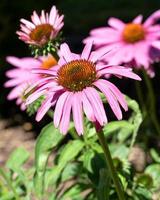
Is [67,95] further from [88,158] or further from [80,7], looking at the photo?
[80,7]

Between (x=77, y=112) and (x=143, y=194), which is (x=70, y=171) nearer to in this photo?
(x=143, y=194)

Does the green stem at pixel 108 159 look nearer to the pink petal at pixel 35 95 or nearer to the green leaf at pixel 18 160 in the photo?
the pink petal at pixel 35 95

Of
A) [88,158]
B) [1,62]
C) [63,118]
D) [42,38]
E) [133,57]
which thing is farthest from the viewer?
[1,62]

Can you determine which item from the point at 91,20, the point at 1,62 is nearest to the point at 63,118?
the point at 1,62

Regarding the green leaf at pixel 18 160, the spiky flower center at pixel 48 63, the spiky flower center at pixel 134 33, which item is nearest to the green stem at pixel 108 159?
the green leaf at pixel 18 160

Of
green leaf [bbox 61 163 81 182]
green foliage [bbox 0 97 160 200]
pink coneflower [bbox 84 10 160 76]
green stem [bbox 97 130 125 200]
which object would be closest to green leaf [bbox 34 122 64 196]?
green foliage [bbox 0 97 160 200]

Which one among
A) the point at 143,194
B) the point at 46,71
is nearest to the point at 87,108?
the point at 46,71

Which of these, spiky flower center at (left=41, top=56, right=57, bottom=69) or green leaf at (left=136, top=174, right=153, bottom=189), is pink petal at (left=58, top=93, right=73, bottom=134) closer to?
green leaf at (left=136, top=174, right=153, bottom=189)
